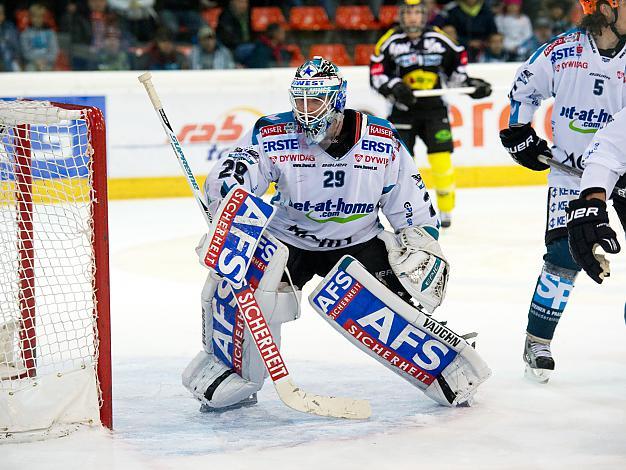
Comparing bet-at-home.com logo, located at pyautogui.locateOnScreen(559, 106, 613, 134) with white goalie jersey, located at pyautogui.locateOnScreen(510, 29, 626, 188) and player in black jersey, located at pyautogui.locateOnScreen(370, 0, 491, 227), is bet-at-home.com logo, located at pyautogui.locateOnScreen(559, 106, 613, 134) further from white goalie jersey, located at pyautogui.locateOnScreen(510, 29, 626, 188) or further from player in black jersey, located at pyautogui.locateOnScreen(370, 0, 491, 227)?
player in black jersey, located at pyautogui.locateOnScreen(370, 0, 491, 227)

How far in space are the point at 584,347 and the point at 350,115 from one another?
53.5 inches

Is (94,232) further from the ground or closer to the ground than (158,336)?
further from the ground

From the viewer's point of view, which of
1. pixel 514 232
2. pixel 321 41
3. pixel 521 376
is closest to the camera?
pixel 521 376

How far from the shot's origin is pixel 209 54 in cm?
849

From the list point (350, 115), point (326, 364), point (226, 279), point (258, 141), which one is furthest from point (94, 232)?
point (326, 364)

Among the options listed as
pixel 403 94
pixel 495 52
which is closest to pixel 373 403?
pixel 403 94

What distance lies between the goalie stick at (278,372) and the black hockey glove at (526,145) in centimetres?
100

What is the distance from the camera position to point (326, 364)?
12.7 feet

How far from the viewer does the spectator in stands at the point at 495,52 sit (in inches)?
357

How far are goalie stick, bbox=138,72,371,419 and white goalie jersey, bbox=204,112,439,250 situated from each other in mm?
199

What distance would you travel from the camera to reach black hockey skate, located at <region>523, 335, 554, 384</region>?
3.60m

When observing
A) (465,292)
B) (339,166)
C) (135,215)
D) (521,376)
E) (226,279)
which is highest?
(339,166)

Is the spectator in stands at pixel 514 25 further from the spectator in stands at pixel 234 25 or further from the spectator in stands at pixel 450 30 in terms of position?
the spectator in stands at pixel 234 25

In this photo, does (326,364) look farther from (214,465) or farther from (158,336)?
(214,465)
